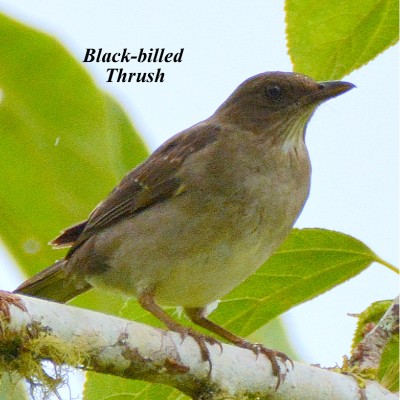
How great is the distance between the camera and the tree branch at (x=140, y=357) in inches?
117

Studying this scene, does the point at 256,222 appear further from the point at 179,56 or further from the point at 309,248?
the point at 179,56

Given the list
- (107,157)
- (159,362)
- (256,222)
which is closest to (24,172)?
(107,157)

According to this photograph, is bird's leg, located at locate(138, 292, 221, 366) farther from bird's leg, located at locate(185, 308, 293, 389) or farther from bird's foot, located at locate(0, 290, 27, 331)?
bird's foot, located at locate(0, 290, 27, 331)

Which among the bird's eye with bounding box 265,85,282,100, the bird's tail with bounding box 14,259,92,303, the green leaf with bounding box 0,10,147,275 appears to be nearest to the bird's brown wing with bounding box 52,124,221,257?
the bird's tail with bounding box 14,259,92,303

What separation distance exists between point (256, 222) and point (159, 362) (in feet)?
4.79

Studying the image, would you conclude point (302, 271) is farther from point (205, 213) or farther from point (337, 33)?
point (337, 33)

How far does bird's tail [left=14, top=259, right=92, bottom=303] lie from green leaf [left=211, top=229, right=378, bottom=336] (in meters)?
1.32

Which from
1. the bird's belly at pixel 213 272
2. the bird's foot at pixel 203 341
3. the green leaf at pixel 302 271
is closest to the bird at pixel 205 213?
the bird's belly at pixel 213 272

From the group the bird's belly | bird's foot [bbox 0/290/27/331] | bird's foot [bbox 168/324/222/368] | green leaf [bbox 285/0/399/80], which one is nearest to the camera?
bird's foot [bbox 0/290/27/331]

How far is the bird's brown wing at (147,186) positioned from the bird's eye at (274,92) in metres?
0.40

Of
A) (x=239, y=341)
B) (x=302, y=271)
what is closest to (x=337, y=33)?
(x=302, y=271)

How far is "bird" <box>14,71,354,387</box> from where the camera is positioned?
4574mm

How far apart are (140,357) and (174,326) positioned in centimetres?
112

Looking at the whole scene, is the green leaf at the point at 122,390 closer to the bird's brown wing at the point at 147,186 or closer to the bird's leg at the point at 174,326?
the bird's leg at the point at 174,326
